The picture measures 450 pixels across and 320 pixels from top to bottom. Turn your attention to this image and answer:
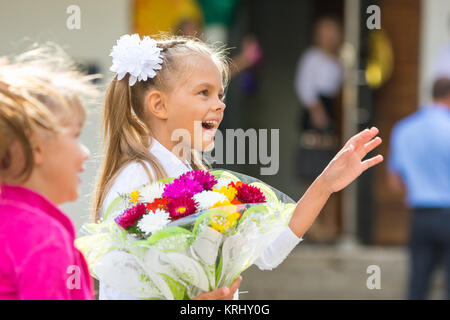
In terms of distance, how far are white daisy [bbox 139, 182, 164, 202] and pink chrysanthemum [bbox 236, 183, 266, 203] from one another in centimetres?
19

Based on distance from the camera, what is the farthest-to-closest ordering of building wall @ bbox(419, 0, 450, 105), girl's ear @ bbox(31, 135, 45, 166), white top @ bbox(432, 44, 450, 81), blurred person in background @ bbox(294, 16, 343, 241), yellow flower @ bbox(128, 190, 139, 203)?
blurred person in background @ bbox(294, 16, 343, 241) < building wall @ bbox(419, 0, 450, 105) < white top @ bbox(432, 44, 450, 81) < yellow flower @ bbox(128, 190, 139, 203) < girl's ear @ bbox(31, 135, 45, 166)

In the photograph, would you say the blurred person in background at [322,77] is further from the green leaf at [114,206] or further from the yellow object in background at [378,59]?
the green leaf at [114,206]

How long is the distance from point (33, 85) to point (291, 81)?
19.2ft

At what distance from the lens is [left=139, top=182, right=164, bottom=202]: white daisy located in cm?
184

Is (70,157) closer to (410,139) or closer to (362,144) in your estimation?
(362,144)

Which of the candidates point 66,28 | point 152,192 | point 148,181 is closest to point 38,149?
point 152,192

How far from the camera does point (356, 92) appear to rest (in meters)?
6.80

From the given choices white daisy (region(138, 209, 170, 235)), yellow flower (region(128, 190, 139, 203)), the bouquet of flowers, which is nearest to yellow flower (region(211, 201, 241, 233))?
the bouquet of flowers

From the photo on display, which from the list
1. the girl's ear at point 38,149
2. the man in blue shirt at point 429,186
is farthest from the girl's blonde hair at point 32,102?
the man in blue shirt at point 429,186

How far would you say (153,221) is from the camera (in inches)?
68.8

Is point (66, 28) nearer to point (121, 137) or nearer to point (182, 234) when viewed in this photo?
point (121, 137)

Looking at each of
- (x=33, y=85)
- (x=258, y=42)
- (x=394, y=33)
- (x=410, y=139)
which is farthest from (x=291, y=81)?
(x=33, y=85)

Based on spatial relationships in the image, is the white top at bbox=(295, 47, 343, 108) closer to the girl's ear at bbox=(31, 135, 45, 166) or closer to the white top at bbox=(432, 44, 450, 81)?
the white top at bbox=(432, 44, 450, 81)

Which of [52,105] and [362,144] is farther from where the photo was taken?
[362,144]
